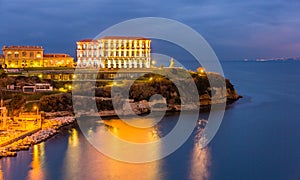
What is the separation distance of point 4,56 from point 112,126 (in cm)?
2187

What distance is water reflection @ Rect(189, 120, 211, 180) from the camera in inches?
608

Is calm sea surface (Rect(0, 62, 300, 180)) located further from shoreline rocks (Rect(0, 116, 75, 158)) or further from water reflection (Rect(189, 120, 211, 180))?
shoreline rocks (Rect(0, 116, 75, 158))

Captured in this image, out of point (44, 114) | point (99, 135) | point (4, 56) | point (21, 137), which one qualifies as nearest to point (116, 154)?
point (99, 135)

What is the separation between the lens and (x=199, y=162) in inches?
667

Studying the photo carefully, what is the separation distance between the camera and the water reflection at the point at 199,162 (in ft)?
50.7

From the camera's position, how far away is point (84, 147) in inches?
753

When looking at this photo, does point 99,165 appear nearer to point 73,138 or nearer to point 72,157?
point 72,157

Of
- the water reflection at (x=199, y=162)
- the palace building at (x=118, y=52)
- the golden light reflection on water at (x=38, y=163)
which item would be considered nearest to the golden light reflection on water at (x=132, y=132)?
the water reflection at (x=199, y=162)

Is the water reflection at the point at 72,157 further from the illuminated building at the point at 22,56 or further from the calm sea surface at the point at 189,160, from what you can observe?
the illuminated building at the point at 22,56

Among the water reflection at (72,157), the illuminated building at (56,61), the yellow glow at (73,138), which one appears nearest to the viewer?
the water reflection at (72,157)

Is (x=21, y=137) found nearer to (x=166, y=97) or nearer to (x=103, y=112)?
(x=103, y=112)

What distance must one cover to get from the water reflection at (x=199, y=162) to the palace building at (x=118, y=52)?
24.4 metres

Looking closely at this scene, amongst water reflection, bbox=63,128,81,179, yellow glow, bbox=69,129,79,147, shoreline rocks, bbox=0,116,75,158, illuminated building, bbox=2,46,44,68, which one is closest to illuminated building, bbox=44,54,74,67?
illuminated building, bbox=2,46,44,68

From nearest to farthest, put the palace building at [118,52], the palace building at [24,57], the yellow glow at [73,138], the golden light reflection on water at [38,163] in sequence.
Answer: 1. the golden light reflection on water at [38,163]
2. the yellow glow at [73,138]
3. the palace building at [24,57]
4. the palace building at [118,52]
